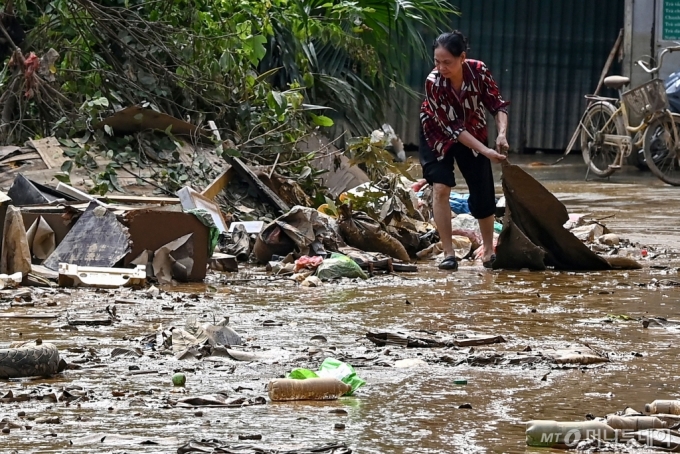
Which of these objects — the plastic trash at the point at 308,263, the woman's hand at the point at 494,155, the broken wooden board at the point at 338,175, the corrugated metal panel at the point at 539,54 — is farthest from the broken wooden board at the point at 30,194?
the corrugated metal panel at the point at 539,54

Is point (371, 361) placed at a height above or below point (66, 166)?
below

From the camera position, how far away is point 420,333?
423cm

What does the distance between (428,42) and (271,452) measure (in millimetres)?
12430

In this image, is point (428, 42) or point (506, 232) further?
point (428, 42)

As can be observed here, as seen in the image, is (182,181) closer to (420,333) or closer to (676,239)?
(676,239)

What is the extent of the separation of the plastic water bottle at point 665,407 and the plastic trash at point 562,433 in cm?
29

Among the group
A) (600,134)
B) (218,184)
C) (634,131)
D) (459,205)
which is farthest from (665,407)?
(600,134)

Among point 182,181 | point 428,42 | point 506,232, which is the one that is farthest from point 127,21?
point 428,42

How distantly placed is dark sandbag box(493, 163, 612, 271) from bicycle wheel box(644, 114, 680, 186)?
576 cm

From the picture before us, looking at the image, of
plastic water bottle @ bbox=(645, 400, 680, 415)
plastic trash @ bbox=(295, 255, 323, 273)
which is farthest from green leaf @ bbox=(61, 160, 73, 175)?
plastic water bottle @ bbox=(645, 400, 680, 415)

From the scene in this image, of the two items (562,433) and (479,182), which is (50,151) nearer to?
(479,182)

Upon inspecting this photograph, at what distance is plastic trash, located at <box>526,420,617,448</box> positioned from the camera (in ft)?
8.87

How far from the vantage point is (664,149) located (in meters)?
12.1

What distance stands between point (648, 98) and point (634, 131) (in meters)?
0.42
